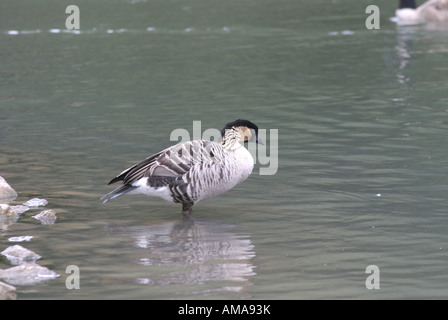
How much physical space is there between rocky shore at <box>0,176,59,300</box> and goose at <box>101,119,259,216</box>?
123cm

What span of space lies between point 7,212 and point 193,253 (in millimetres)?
2946

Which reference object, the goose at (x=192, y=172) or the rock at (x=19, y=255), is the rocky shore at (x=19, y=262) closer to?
the rock at (x=19, y=255)

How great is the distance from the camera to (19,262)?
9539mm

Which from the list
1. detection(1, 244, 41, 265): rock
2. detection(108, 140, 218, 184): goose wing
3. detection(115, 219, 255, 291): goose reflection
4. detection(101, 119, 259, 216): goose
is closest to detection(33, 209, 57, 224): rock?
detection(101, 119, 259, 216): goose

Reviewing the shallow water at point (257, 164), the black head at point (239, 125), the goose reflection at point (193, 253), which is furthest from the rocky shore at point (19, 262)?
the black head at point (239, 125)

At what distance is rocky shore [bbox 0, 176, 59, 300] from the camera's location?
28.9 feet

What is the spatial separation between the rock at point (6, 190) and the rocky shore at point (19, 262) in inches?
22.4

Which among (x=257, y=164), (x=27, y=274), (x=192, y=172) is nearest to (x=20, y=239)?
(x=27, y=274)

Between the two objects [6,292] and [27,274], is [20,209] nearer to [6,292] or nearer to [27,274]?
[27,274]

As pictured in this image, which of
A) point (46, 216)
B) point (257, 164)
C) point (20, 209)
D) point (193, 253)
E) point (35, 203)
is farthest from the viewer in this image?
point (257, 164)

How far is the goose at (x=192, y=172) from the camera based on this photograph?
1115 centimetres

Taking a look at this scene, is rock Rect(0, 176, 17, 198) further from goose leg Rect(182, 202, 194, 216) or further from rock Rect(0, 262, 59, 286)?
rock Rect(0, 262, 59, 286)

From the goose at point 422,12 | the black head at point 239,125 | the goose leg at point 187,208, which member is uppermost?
the goose at point 422,12
